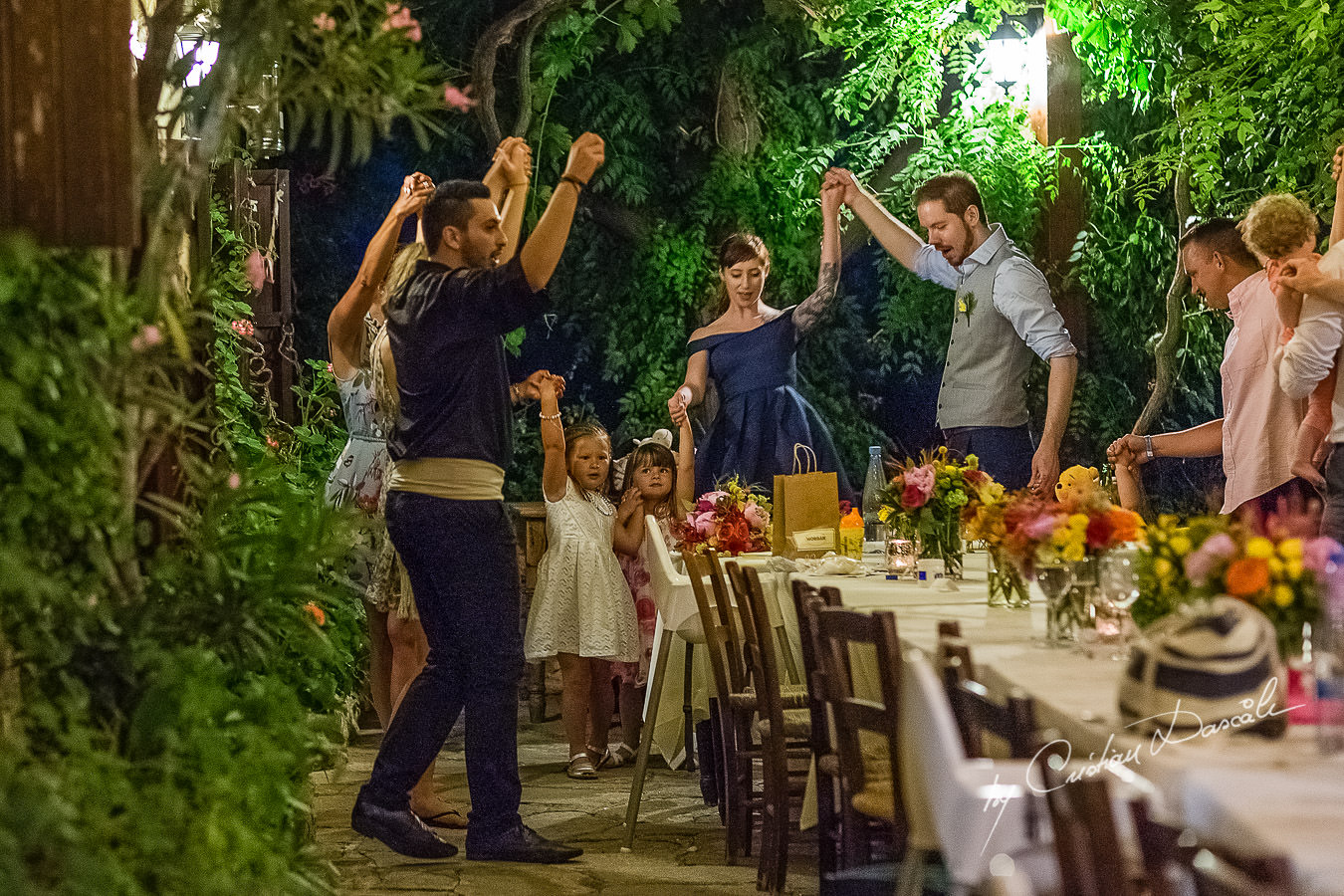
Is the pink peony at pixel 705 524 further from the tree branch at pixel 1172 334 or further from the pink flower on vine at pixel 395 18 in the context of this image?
the tree branch at pixel 1172 334

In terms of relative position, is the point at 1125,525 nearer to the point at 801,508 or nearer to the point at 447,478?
the point at 447,478

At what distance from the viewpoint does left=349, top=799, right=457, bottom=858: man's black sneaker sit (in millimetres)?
3426

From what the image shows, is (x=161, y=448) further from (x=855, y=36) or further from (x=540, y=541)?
(x=855, y=36)

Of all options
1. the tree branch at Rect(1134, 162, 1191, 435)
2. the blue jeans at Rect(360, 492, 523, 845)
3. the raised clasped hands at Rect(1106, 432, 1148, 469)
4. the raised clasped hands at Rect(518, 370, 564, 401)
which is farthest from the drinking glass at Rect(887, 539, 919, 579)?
the tree branch at Rect(1134, 162, 1191, 435)

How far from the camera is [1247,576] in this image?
1.52 metres

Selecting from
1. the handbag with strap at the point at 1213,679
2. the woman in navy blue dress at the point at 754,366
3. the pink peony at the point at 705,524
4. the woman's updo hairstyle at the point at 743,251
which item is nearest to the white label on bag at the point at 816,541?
the pink peony at the point at 705,524

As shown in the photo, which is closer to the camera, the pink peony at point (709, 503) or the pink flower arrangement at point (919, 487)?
the pink flower arrangement at point (919, 487)

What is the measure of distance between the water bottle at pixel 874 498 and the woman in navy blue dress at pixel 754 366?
1.30 meters

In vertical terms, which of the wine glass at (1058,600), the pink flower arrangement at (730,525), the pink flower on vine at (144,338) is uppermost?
the pink flower on vine at (144,338)

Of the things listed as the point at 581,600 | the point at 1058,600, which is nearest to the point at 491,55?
the point at 581,600

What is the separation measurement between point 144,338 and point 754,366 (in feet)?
13.8

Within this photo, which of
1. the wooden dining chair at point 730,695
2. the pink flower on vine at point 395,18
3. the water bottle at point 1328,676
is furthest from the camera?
the wooden dining chair at point 730,695

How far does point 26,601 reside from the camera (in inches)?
63.1

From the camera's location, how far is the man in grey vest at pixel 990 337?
512cm
